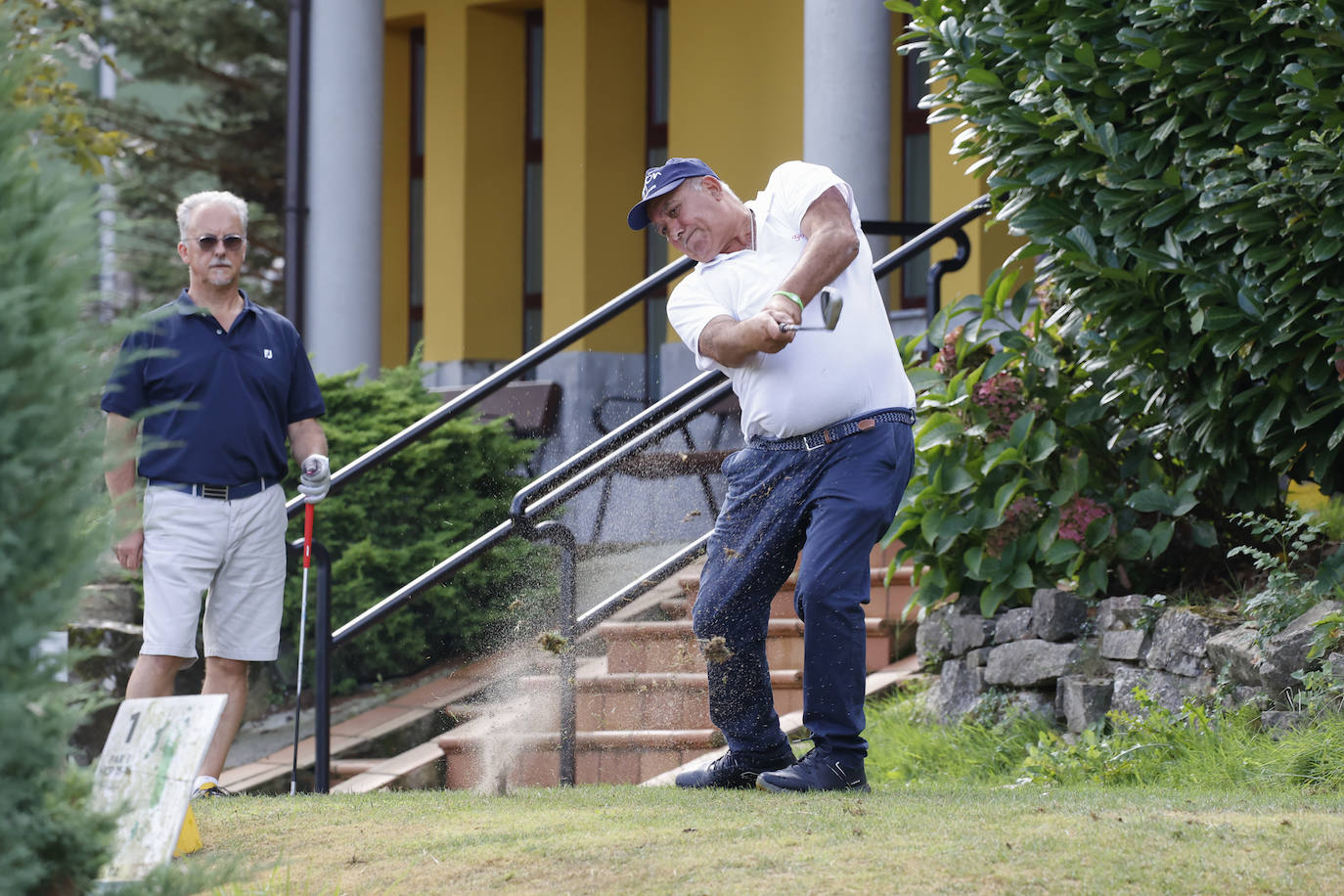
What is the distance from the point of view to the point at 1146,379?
5.21m

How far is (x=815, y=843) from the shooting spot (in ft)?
11.0

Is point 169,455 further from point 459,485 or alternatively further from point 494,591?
point 459,485

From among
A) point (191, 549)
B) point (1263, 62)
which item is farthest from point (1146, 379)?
point (191, 549)

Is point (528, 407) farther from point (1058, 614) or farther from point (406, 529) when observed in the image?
point (1058, 614)

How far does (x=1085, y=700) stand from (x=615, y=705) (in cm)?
198

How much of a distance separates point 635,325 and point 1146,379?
833cm

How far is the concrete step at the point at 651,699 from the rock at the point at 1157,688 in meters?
1.45

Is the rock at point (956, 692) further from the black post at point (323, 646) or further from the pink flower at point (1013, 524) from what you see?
the black post at point (323, 646)

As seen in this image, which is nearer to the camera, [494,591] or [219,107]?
[494,591]

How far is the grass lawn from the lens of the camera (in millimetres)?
3006

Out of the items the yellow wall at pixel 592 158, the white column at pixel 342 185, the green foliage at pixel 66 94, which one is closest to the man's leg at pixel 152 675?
the green foliage at pixel 66 94

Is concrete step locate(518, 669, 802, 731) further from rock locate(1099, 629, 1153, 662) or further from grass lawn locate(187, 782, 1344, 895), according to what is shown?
grass lawn locate(187, 782, 1344, 895)

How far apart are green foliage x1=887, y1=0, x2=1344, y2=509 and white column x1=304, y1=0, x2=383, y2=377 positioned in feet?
23.6

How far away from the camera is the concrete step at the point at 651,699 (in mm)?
6273
